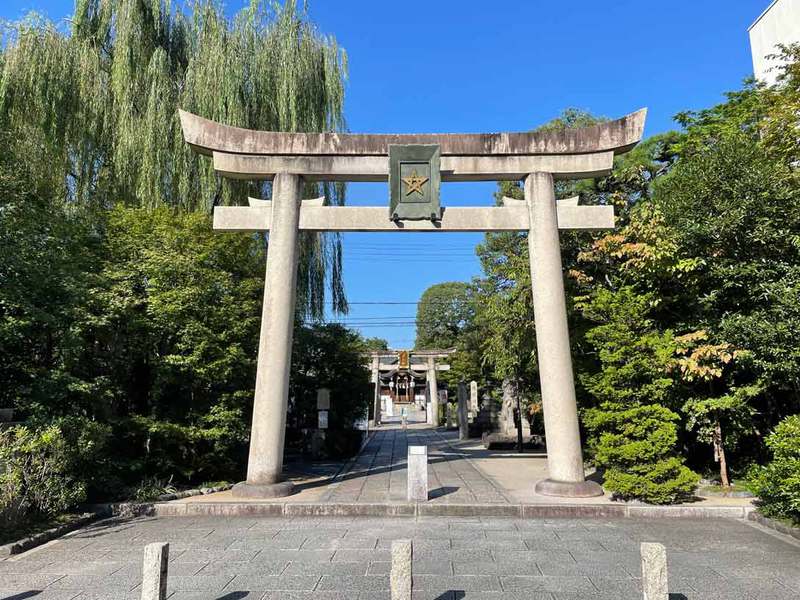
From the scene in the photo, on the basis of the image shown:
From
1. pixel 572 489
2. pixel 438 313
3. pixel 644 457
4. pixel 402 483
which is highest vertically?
pixel 438 313

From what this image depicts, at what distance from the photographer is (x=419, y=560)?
18.0 feet

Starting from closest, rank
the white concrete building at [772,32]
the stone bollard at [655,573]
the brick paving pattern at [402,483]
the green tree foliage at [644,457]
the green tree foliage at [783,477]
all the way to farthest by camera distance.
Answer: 1. the stone bollard at [655,573]
2. the green tree foliage at [783,477]
3. the green tree foliage at [644,457]
4. the brick paving pattern at [402,483]
5. the white concrete building at [772,32]

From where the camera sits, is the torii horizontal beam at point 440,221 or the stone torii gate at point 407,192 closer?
the stone torii gate at point 407,192

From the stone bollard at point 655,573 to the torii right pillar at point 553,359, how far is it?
4677mm

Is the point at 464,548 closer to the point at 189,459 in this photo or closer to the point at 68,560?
the point at 68,560

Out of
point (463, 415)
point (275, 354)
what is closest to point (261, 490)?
point (275, 354)

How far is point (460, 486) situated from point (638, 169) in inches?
312

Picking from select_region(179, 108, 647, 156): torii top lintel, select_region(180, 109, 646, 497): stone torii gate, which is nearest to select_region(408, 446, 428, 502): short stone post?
select_region(180, 109, 646, 497): stone torii gate

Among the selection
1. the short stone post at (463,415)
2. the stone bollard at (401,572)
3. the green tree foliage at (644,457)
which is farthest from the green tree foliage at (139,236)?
the short stone post at (463,415)

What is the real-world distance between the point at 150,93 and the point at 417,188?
7.11 metres

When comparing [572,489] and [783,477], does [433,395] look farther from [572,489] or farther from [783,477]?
[783,477]

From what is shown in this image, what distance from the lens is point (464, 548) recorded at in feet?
19.5

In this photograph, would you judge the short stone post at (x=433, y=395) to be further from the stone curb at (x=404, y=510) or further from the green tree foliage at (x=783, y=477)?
the green tree foliage at (x=783, y=477)

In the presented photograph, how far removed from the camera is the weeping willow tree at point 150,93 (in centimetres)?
1138
